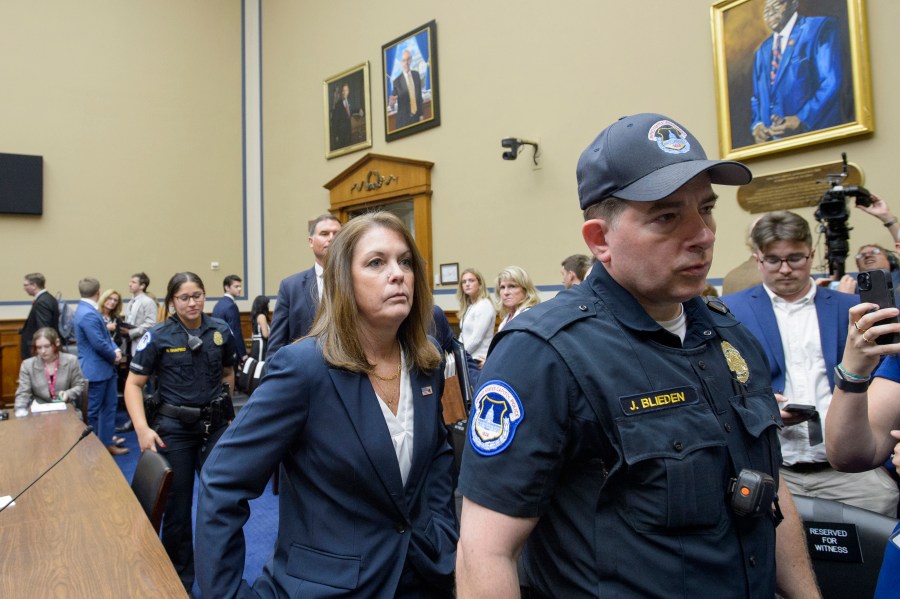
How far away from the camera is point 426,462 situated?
158cm

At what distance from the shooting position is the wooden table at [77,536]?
159 cm

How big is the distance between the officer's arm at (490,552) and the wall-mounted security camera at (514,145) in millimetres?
5911

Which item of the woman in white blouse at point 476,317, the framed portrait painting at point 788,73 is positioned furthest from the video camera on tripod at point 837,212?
the woman in white blouse at point 476,317

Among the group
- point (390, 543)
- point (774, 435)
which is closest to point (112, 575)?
point (390, 543)

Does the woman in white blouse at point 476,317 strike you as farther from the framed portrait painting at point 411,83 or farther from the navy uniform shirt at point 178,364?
the framed portrait painting at point 411,83

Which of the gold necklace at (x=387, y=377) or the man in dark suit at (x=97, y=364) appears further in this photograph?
the man in dark suit at (x=97, y=364)

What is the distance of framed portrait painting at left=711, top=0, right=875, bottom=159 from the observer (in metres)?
4.54

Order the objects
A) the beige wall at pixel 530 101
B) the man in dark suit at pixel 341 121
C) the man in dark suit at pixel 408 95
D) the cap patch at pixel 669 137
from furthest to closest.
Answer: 1. the man in dark suit at pixel 341 121
2. the man in dark suit at pixel 408 95
3. the beige wall at pixel 530 101
4. the cap patch at pixel 669 137

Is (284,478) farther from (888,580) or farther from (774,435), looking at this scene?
(888,580)

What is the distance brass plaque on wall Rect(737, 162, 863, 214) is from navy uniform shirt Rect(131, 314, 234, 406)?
437 cm

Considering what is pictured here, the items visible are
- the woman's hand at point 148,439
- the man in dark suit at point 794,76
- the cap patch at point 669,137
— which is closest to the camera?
the cap patch at point 669,137

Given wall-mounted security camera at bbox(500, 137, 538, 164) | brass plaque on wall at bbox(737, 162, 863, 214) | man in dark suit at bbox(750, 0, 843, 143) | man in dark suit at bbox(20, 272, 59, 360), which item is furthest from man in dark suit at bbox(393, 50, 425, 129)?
man in dark suit at bbox(20, 272, 59, 360)

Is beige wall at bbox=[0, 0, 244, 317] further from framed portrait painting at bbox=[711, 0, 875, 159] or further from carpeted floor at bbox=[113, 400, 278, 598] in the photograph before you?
framed portrait painting at bbox=[711, 0, 875, 159]

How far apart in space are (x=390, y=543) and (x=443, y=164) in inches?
268
